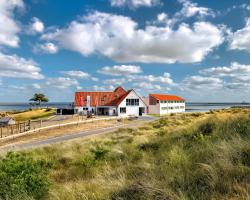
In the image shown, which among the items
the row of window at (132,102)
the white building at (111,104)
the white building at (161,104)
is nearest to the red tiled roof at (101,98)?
the white building at (111,104)

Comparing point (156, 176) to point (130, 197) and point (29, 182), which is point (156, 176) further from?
point (29, 182)

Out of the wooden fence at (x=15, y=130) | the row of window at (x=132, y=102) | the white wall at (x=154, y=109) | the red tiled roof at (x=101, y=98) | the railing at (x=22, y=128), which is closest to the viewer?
the railing at (x=22, y=128)

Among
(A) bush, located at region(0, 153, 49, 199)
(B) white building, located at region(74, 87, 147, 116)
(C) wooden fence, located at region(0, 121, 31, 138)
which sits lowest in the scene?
(C) wooden fence, located at region(0, 121, 31, 138)

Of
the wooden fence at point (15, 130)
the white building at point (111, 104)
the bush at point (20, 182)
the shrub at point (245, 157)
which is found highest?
the white building at point (111, 104)

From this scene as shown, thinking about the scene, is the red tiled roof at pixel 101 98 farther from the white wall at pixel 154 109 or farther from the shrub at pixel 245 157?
the shrub at pixel 245 157

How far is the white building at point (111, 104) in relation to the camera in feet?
245

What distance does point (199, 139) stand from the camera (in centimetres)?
995

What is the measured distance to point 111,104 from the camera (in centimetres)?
7550

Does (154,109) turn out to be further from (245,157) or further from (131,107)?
(245,157)

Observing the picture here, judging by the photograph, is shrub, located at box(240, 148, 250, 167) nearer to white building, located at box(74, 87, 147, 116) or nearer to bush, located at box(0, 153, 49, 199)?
bush, located at box(0, 153, 49, 199)

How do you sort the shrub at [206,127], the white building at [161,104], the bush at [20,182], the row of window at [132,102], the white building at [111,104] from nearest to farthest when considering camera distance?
the bush at [20,182] < the shrub at [206,127] < the white building at [111,104] < the row of window at [132,102] < the white building at [161,104]

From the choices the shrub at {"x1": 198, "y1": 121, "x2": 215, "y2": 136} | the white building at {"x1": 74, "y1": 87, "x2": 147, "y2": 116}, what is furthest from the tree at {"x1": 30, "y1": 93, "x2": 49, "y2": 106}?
the shrub at {"x1": 198, "y1": 121, "x2": 215, "y2": 136}

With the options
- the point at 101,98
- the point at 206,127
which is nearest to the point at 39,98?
the point at 101,98

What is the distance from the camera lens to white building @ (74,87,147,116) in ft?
245
